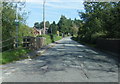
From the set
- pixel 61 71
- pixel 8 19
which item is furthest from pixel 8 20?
pixel 61 71

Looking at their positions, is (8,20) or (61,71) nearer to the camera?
(61,71)

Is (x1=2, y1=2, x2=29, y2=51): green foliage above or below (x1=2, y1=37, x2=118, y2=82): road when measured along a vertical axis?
above

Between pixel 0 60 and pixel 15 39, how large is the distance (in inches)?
229

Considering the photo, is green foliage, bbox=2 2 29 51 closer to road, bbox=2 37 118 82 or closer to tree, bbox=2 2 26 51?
tree, bbox=2 2 26 51

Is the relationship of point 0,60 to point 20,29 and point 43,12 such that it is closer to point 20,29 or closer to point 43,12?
point 20,29

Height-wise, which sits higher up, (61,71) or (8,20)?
(8,20)

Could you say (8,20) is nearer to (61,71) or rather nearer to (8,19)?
(8,19)

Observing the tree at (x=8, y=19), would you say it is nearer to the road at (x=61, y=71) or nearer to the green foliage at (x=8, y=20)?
the green foliage at (x=8, y=20)

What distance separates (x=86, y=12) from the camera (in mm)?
39094

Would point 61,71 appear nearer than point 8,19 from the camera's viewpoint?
Yes

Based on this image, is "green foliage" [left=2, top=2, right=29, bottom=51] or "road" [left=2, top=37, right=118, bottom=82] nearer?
"road" [left=2, top=37, right=118, bottom=82]

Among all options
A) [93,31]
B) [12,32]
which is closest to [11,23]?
[12,32]

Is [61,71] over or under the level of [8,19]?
under

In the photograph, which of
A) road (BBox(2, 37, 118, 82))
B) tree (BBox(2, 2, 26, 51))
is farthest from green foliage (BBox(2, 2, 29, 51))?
road (BBox(2, 37, 118, 82))
